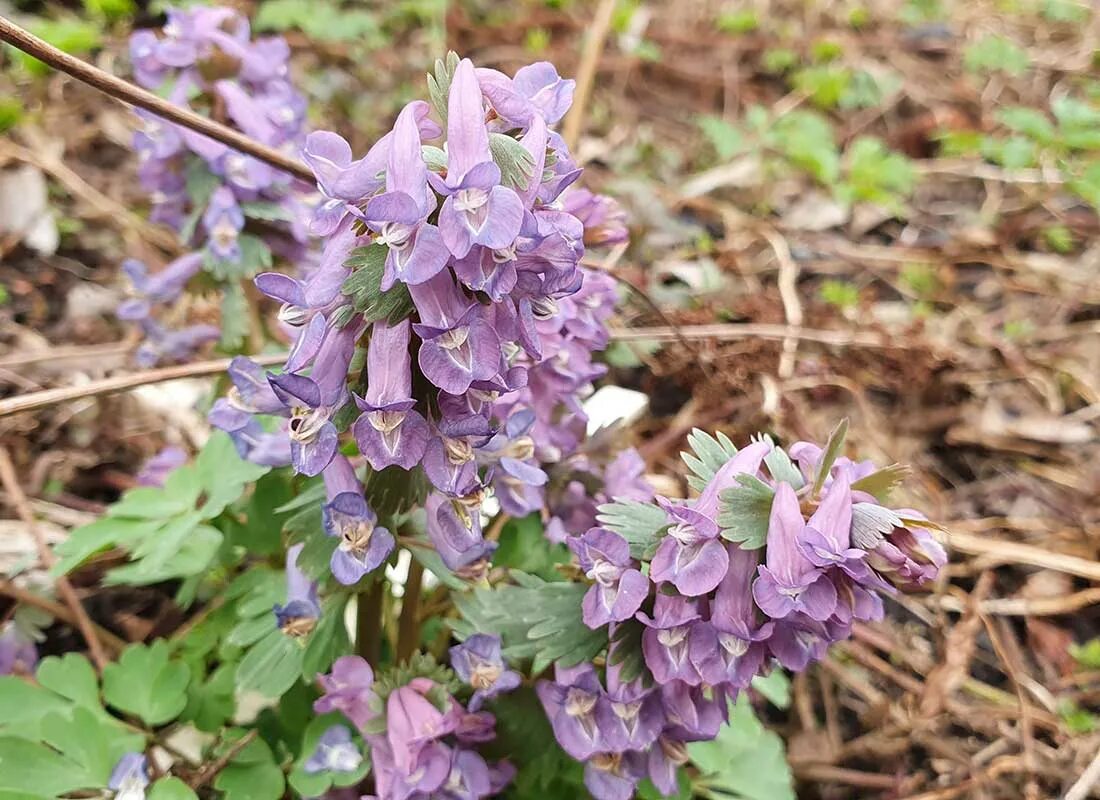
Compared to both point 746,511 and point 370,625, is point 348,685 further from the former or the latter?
point 746,511

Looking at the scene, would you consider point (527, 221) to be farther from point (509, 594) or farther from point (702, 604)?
point (509, 594)

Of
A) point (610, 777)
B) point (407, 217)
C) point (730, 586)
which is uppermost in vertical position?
point (407, 217)

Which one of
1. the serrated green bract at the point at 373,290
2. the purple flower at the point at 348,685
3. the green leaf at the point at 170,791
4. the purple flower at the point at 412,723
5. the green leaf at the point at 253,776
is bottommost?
the green leaf at the point at 253,776

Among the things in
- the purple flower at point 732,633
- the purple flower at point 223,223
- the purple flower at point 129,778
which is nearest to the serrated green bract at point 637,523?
the purple flower at point 732,633

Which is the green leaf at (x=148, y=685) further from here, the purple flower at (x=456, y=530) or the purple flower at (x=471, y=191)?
the purple flower at (x=471, y=191)

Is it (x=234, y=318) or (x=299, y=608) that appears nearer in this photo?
(x=299, y=608)

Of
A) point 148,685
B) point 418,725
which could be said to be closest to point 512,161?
point 418,725

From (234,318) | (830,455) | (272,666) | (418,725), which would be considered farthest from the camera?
(234,318)
